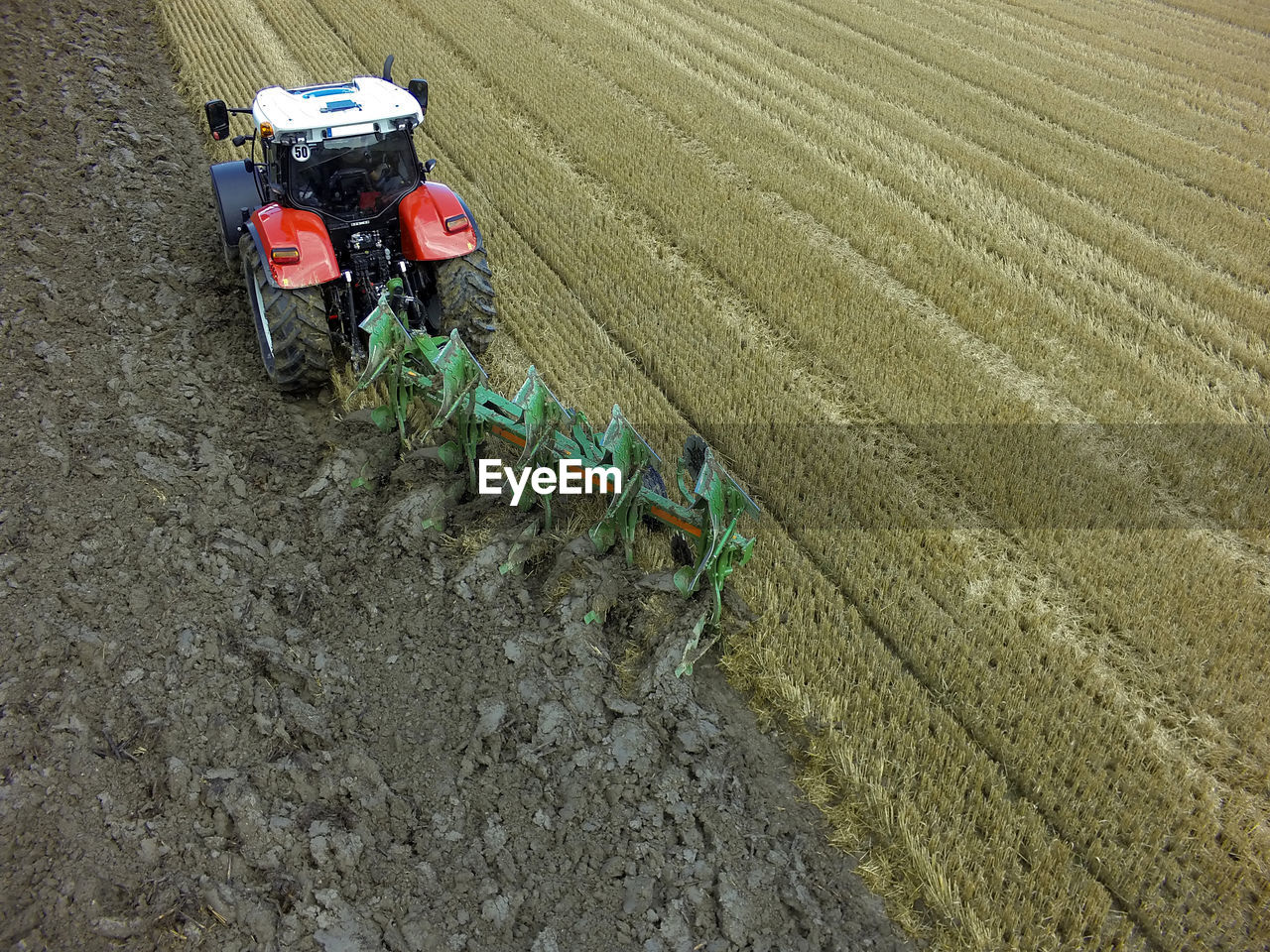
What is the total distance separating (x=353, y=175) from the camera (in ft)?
20.8

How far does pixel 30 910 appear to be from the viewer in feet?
11.4

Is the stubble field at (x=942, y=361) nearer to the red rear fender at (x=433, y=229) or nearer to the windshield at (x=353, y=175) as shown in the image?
the red rear fender at (x=433, y=229)

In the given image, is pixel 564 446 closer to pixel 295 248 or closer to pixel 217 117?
pixel 295 248

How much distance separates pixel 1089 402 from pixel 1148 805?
12.9 feet

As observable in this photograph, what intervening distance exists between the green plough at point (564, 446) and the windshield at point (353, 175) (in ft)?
2.23

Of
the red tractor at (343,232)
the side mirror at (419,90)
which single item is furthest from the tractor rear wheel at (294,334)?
the side mirror at (419,90)

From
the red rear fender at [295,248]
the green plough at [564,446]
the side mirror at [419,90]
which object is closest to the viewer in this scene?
the green plough at [564,446]

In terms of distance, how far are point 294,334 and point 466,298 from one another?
117 centimetres

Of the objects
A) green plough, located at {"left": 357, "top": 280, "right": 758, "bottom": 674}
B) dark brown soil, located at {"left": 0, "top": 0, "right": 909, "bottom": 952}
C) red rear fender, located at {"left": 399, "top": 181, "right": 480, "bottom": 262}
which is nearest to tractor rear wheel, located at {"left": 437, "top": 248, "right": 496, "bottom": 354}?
red rear fender, located at {"left": 399, "top": 181, "right": 480, "bottom": 262}

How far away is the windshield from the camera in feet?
20.2

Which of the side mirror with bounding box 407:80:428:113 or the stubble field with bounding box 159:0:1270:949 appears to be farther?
the side mirror with bounding box 407:80:428:113

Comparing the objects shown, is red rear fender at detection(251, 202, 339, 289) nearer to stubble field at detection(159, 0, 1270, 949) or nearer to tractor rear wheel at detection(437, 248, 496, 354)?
tractor rear wheel at detection(437, 248, 496, 354)

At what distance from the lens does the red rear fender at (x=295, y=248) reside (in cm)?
591

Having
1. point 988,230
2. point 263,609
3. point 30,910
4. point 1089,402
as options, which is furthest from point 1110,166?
point 30,910
